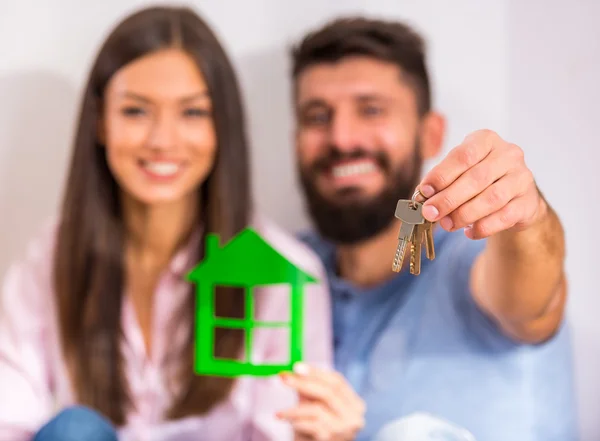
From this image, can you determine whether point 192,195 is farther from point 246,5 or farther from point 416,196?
point 416,196

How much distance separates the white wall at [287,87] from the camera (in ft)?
3.12

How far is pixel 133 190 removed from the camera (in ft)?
3.49

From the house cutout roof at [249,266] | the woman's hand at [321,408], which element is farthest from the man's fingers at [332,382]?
the house cutout roof at [249,266]

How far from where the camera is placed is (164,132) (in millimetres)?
1038

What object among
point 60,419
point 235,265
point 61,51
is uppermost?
point 61,51

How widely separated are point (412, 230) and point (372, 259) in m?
0.35

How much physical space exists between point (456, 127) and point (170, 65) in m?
0.42

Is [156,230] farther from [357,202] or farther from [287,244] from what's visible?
[357,202]

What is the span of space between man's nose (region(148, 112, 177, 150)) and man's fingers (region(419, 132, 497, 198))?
1.62 feet

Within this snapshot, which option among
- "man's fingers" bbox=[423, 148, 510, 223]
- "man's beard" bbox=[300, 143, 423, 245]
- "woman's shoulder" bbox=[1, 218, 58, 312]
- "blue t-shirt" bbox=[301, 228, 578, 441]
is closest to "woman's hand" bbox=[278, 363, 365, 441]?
"blue t-shirt" bbox=[301, 228, 578, 441]

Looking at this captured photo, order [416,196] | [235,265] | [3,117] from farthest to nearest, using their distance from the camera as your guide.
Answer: [3,117] < [235,265] < [416,196]

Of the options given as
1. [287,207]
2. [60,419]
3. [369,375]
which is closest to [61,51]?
[287,207]

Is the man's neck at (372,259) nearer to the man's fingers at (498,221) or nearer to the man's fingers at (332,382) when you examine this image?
the man's fingers at (332,382)

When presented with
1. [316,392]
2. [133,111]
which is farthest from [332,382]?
[133,111]
